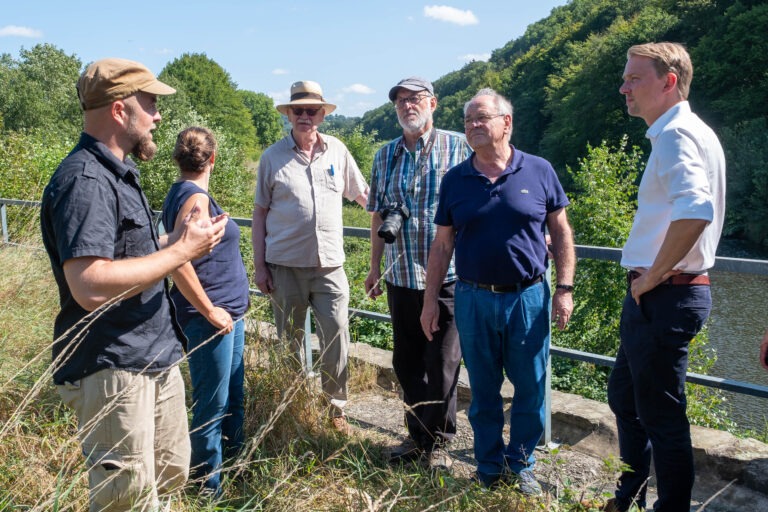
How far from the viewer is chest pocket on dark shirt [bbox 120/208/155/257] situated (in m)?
2.18

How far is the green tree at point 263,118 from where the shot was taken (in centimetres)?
9476

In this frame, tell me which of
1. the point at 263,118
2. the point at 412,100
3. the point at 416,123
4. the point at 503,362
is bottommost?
the point at 503,362

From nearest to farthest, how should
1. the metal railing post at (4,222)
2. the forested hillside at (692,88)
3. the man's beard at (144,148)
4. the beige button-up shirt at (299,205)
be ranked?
the man's beard at (144,148) → the beige button-up shirt at (299,205) → the metal railing post at (4,222) → the forested hillside at (692,88)

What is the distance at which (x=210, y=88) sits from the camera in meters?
60.4

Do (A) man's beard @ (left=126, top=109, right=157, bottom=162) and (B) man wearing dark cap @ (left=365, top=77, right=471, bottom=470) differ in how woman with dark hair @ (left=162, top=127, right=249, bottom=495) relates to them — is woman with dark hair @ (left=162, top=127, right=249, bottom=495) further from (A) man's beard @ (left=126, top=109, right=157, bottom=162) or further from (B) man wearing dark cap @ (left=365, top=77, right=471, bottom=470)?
→ (B) man wearing dark cap @ (left=365, top=77, right=471, bottom=470)

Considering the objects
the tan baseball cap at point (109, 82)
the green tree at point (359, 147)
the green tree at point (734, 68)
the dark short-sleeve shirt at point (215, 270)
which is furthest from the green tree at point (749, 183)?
the green tree at point (359, 147)

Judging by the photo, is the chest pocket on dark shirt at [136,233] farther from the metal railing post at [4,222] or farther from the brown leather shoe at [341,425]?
the metal railing post at [4,222]

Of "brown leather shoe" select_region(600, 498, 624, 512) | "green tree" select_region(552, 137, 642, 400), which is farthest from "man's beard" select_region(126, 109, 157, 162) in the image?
"green tree" select_region(552, 137, 642, 400)

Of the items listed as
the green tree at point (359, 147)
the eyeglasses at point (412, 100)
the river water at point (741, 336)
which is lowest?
the river water at point (741, 336)

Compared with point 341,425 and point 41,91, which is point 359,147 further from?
point 341,425

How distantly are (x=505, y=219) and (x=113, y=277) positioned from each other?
171cm

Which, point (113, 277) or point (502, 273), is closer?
point (113, 277)

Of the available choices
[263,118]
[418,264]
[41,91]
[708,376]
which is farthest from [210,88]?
[708,376]

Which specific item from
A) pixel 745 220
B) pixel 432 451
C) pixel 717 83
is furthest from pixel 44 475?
pixel 717 83
